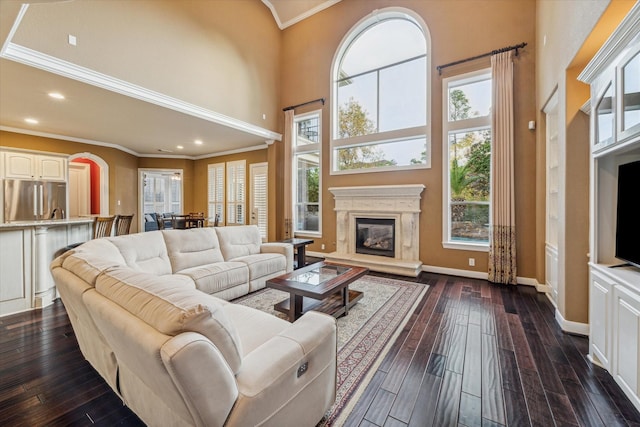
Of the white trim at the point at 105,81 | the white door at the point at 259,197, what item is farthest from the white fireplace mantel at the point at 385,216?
the white trim at the point at 105,81

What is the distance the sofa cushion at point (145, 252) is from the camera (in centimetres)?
275

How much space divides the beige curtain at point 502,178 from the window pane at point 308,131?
3.58 metres

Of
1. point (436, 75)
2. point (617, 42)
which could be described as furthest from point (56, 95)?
point (617, 42)

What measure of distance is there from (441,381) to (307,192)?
513 cm

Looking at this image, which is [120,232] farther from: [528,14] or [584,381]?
[528,14]

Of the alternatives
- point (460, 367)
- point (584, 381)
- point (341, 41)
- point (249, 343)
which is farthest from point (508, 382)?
point (341, 41)

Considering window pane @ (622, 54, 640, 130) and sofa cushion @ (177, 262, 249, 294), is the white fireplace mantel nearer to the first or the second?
sofa cushion @ (177, 262, 249, 294)

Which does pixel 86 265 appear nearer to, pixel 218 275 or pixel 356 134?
pixel 218 275

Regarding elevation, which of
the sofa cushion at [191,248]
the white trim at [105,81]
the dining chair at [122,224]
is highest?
the white trim at [105,81]

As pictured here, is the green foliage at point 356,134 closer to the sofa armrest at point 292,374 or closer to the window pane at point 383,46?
the window pane at point 383,46

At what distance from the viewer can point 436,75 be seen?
4.75 m

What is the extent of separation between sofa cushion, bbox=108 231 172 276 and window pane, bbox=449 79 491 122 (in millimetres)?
4977

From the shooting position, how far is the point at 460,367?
2031 millimetres

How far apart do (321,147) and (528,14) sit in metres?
4.09
